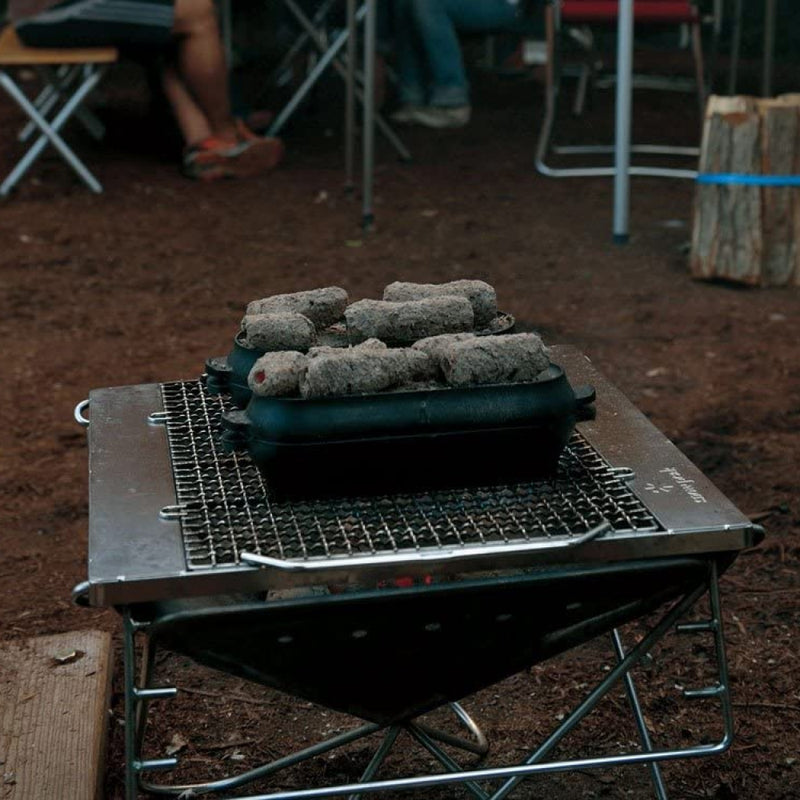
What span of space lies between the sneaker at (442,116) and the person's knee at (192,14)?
1.93 meters

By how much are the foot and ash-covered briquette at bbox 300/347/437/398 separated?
22.8 ft

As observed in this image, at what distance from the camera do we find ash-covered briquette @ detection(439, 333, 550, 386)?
69.9 inches

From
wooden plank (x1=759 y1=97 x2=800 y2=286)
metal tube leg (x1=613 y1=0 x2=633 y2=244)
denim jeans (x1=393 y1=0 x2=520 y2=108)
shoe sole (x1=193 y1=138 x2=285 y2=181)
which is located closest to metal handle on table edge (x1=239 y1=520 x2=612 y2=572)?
wooden plank (x1=759 y1=97 x2=800 y2=286)

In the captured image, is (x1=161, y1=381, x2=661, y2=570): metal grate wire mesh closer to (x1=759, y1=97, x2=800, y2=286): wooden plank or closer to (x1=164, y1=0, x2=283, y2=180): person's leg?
(x1=759, y1=97, x2=800, y2=286): wooden plank

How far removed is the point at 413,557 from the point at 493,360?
0.32 meters

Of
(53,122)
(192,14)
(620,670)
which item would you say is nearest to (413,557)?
(620,670)

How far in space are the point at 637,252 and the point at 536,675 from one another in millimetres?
3475

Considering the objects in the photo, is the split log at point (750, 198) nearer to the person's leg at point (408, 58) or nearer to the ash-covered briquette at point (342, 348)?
the person's leg at point (408, 58)

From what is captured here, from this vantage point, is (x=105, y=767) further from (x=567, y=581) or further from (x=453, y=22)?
(x=453, y=22)

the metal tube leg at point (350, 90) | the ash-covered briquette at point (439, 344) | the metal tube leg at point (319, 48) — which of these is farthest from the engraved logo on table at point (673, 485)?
the metal tube leg at point (319, 48)

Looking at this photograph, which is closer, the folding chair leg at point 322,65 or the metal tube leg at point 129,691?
the metal tube leg at point 129,691

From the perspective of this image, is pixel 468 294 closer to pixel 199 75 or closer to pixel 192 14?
pixel 192 14

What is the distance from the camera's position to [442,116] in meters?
8.54

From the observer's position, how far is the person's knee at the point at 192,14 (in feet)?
22.7
